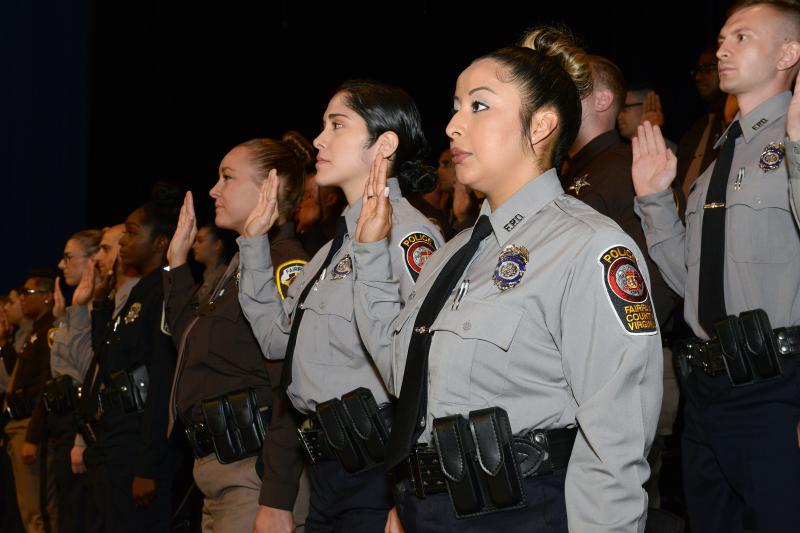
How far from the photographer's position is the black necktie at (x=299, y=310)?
91.4 inches

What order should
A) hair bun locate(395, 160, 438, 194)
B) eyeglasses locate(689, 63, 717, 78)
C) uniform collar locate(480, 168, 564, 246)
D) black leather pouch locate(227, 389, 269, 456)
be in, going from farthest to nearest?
eyeglasses locate(689, 63, 717, 78) → black leather pouch locate(227, 389, 269, 456) → hair bun locate(395, 160, 438, 194) → uniform collar locate(480, 168, 564, 246)

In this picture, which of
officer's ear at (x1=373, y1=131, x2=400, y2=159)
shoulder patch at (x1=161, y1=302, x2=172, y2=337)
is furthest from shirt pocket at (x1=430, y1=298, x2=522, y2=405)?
shoulder patch at (x1=161, y1=302, x2=172, y2=337)

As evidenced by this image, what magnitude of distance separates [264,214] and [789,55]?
59.5 inches

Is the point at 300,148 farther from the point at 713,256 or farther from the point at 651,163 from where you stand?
the point at 713,256

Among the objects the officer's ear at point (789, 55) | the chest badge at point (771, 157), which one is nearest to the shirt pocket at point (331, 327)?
the chest badge at point (771, 157)

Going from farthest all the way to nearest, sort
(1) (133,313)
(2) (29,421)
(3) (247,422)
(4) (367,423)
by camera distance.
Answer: (2) (29,421) → (1) (133,313) → (3) (247,422) → (4) (367,423)

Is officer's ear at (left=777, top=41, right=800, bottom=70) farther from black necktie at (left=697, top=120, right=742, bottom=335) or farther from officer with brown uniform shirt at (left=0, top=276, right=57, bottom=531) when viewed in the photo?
officer with brown uniform shirt at (left=0, top=276, right=57, bottom=531)

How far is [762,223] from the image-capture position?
2.29 m

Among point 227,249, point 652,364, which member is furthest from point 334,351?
point 227,249

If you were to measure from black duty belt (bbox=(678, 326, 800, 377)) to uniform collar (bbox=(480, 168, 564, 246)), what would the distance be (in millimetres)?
818

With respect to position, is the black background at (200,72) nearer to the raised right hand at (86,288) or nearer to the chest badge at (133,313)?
the raised right hand at (86,288)

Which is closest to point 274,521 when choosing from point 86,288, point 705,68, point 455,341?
point 455,341

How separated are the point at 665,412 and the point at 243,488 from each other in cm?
137

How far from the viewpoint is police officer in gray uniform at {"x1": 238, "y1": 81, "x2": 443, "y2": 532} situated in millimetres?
2176
